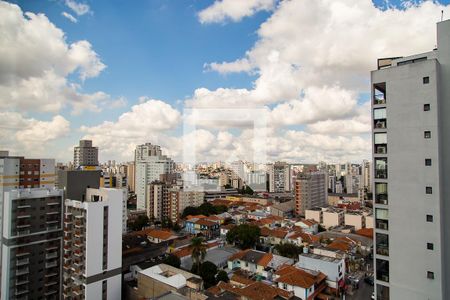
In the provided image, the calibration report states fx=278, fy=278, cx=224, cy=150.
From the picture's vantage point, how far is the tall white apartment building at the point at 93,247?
418 cm

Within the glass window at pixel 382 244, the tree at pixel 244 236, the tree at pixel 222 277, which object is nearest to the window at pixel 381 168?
the glass window at pixel 382 244

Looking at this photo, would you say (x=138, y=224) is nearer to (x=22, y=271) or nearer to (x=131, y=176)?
(x=22, y=271)

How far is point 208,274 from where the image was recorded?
17.4 feet

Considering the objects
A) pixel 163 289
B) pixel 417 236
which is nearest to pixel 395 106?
pixel 417 236

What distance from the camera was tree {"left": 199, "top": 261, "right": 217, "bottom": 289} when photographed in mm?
5220

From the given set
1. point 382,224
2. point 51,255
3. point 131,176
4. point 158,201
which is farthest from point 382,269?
point 131,176

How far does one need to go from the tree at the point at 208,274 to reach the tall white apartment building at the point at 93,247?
1.51 metres

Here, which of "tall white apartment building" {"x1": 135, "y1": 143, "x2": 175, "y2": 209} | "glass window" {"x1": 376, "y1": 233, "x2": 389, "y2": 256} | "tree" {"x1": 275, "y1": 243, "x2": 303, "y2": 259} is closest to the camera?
"glass window" {"x1": 376, "y1": 233, "x2": 389, "y2": 256}

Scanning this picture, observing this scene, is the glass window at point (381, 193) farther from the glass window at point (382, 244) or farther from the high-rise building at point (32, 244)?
the high-rise building at point (32, 244)

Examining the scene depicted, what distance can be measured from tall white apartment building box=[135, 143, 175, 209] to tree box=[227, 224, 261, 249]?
5.99 m

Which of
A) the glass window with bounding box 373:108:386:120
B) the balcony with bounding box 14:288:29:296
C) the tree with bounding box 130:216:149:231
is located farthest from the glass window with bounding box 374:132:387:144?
the tree with bounding box 130:216:149:231

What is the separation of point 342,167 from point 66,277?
66.5ft

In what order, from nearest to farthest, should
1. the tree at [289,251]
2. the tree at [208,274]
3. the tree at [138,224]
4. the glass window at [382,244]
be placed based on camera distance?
1. the glass window at [382,244]
2. the tree at [208,274]
3. the tree at [289,251]
4. the tree at [138,224]

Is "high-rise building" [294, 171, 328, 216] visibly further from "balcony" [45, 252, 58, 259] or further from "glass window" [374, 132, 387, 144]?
"glass window" [374, 132, 387, 144]
